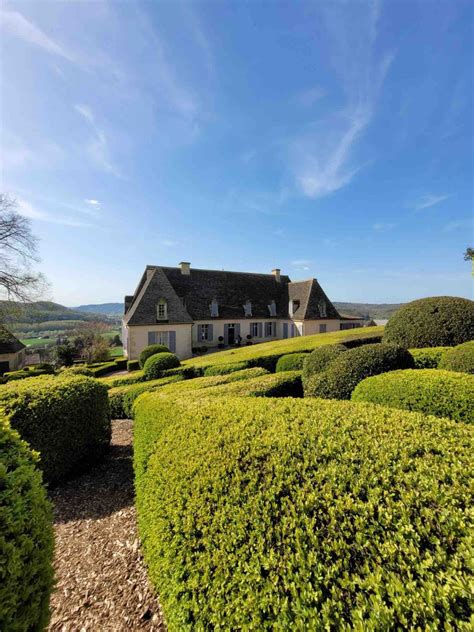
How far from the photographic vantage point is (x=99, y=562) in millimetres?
3275

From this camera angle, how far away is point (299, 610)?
1560 millimetres

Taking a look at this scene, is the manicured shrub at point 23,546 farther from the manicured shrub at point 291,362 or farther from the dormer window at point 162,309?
the dormer window at point 162,309

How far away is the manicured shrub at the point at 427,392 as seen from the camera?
4109 mm

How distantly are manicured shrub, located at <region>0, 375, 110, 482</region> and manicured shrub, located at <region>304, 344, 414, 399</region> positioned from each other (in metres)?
4.93

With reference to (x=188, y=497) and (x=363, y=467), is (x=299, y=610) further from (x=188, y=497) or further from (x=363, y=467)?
(x=188, y=497)

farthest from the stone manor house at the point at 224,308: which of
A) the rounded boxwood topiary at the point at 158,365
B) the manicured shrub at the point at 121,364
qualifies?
the rounded boxwood topiary at the point at 158,365

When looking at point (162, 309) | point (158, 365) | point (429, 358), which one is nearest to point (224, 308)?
point (162, 309)

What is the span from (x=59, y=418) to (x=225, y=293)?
80.4 ft

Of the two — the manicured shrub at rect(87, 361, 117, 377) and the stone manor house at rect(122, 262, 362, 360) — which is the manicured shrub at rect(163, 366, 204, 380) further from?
the manicured shrub at rect(87, 361, 117, 377)

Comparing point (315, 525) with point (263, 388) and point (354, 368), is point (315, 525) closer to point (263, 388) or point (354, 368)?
point (263, 388)

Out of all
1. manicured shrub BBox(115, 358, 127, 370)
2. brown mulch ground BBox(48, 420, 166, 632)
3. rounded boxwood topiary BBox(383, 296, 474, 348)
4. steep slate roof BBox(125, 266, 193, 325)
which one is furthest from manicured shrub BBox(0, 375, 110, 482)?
manicured shrub BBox(115, 358, 127, 370)

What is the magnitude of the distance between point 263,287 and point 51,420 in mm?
27939

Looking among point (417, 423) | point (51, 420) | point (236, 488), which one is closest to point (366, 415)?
point (417, 423)

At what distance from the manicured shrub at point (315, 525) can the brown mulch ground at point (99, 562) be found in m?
0.44
